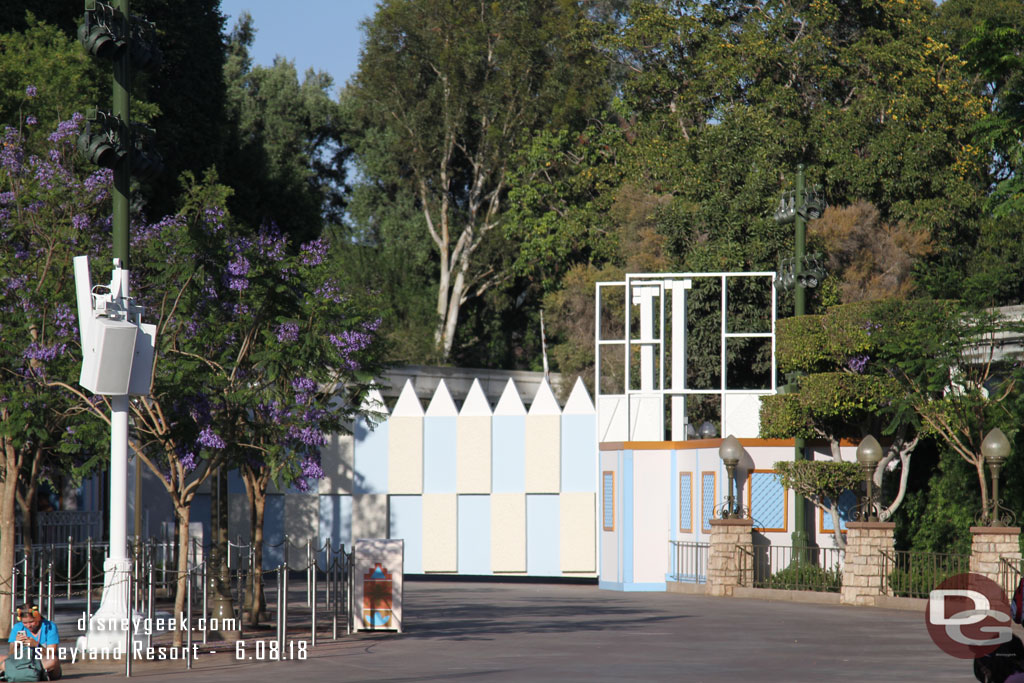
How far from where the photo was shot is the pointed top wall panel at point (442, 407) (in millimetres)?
31750

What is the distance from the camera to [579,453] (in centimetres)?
3072

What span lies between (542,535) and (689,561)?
4561 millimetres

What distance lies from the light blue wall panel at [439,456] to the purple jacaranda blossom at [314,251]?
458 inches

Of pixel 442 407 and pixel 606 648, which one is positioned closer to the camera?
pixel 606 648

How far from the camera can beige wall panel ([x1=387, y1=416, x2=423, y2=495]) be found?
105ft

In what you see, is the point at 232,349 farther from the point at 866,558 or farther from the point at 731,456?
the point at 866,558

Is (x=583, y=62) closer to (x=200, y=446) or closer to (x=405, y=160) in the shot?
(x=405, y=160)

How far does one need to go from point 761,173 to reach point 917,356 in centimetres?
1636

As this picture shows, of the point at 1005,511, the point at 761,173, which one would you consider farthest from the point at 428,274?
the point at 1005,511

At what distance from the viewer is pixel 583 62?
4738 centimetres

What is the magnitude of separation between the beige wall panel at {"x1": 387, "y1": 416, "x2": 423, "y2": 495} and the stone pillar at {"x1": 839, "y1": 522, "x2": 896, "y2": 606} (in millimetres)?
11357

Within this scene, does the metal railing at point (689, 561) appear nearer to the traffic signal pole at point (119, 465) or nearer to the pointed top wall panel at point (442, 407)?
the pointed top wall panel at point (442, 407)

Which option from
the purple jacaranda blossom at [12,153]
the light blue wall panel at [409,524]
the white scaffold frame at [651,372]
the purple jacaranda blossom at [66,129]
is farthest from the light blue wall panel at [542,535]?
the purple jacaranda blossom at [12,153]

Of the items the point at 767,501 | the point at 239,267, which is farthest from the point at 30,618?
the point at 767,501
